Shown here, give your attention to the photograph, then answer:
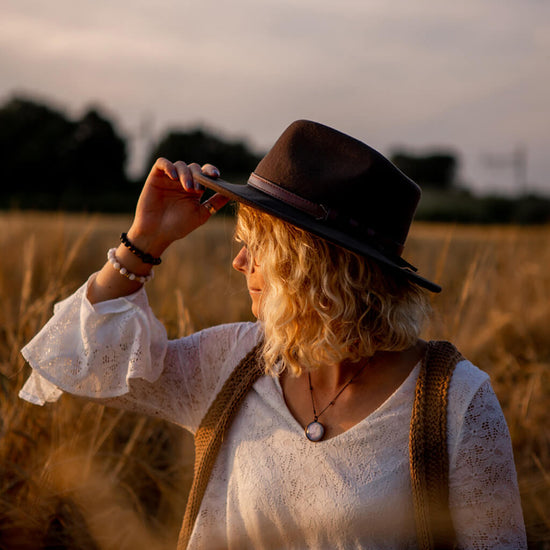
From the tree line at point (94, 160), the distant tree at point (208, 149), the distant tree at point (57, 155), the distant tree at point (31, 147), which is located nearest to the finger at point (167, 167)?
the tree line at point (94, 160)

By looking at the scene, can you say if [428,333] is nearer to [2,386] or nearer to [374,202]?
[374,202]

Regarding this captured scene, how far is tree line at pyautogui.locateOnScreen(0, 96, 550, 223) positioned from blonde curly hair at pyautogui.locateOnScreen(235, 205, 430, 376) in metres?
21.2

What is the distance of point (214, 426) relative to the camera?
5.07 feet

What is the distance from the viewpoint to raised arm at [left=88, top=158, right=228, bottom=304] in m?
1.55

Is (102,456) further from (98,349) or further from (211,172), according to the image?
(211,172)

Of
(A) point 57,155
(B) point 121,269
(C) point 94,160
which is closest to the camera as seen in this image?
(B) point 121,269

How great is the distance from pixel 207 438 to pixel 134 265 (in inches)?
19.6

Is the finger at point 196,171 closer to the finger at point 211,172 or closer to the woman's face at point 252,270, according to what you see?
the finger at point 211,172

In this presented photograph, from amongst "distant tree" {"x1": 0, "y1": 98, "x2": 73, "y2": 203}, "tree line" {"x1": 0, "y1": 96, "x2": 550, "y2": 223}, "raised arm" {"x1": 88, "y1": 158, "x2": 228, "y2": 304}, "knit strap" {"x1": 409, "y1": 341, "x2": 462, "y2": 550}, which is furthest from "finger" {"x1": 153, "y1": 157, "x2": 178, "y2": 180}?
"distant tree" {"x1": 0, "y1": 98, "x2": 73, "y2": 203}

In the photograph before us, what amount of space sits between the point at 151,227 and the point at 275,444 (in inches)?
25.6

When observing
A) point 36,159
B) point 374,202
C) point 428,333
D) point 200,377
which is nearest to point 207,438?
point 200,377

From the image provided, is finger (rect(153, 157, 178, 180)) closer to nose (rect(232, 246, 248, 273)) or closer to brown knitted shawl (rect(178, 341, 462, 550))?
nose (rect(232, 246, 248, 273))

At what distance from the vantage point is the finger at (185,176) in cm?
145

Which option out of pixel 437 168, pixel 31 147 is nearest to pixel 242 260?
pixel 31 147
